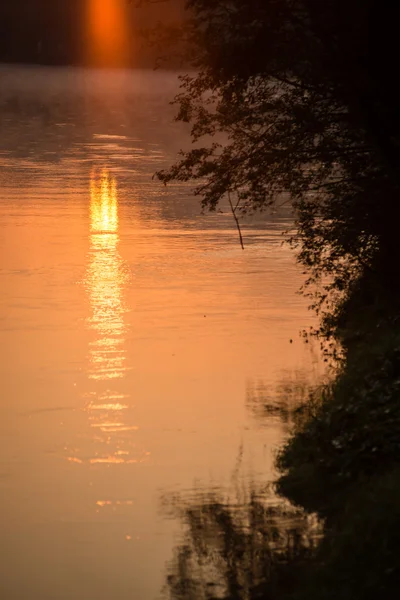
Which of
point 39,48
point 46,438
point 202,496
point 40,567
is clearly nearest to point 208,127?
point 46,438

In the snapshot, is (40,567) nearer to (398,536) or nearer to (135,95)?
(398,536)

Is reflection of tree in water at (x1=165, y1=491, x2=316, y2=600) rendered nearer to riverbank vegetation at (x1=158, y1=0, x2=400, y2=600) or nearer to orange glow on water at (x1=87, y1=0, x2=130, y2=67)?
riverbank vegetation at (x1=158, y1=0, x2=400, y2=600)

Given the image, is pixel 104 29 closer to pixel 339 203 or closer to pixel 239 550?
pixel 339 203

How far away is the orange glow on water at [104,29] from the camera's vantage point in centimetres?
15812

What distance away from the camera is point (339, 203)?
20000 mm

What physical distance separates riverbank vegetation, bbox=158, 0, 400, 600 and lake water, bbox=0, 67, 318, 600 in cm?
85

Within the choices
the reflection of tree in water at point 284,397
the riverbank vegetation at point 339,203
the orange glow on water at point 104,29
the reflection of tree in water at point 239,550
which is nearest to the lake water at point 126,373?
the reflection of tree in water at point 284,397

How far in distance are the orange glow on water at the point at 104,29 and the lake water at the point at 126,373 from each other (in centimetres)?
11882

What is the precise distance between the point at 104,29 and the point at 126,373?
144 m

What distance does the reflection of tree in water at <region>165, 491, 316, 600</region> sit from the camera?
37.5 feet

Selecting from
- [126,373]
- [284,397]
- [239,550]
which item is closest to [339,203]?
[284,397]

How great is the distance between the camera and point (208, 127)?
20359 mm

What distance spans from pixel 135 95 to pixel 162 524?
4494 inches

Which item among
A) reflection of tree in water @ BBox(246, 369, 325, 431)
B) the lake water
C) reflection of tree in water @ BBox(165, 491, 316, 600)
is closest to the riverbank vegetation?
reflection of tree in water @ BBox(165, 491, 316, 600)
